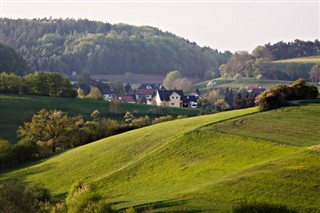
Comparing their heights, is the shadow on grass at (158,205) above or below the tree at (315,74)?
below

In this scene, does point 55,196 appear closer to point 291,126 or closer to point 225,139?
point 225,139

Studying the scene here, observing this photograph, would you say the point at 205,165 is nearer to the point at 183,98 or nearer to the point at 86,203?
the point at 86,203

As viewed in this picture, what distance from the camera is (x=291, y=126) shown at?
51.0 m

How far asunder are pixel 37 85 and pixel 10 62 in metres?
56.4

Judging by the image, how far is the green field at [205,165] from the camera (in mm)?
33344

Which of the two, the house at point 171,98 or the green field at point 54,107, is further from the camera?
the house at point 171,98

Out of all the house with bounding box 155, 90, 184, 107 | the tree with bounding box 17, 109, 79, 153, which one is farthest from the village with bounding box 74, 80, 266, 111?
the tree with bounding box 17, 109, 79, 153

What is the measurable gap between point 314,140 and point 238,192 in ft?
46.5

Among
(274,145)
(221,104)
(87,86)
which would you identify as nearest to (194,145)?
(274,145)

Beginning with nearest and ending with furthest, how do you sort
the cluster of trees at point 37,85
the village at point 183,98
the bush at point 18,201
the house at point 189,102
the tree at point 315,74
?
the bush at point 18,201 < the village at point 183,98 < the cluster of trees at point 37,85 < the house at point 189,102 < the tree at point 315,74

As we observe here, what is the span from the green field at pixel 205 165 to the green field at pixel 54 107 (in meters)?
36.3

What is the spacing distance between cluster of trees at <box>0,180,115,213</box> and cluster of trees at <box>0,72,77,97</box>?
79465mm

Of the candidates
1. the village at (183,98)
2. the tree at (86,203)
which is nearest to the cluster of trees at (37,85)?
the village at (183,98)

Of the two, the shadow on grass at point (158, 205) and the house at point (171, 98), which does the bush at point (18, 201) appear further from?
the house at point (171, 98)
